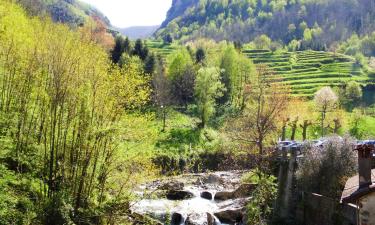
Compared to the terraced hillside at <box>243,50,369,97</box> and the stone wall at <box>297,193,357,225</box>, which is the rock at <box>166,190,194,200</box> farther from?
the terraced hillside at <box>243,50,369,97</box>

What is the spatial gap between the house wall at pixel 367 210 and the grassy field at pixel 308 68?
299 ft

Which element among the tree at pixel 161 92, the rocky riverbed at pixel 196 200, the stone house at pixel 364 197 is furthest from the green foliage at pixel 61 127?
the tree at pixel 161 92

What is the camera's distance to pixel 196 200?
43312 millimetres

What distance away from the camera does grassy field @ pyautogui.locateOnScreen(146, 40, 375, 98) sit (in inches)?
4670

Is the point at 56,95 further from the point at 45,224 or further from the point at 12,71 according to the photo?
the point at 45,224

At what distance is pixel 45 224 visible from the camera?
29.3 m

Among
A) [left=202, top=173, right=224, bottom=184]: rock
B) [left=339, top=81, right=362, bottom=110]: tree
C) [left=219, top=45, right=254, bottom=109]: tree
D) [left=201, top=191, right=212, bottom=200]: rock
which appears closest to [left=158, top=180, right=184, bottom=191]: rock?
[left=201, top=191, right=212, bottom=200]: rock

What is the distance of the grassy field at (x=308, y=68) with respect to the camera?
389 ft

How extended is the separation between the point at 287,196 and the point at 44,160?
1783cm

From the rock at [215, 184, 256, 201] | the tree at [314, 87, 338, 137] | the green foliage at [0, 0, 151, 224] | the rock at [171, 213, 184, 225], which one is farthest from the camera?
the tree at [314, 87, 338, 137]

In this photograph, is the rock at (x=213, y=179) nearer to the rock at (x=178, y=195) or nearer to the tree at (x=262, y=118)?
the tree at (x=262, y=118)

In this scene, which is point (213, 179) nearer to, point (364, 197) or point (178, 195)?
point (178, 195)

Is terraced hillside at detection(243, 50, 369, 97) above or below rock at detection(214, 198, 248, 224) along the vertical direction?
above

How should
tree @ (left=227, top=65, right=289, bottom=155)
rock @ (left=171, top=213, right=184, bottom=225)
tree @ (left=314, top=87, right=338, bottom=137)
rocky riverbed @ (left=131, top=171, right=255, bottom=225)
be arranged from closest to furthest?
rocky riverbed @ (left=131, top=171, right=255, bottom=225) < rock @ (left=171, top=213, right=184, bottom=225) < tree @ (left=227, top=65, right=289, bottom=155) < tree @ (left=314, top=87, right=338, bottom=137)
